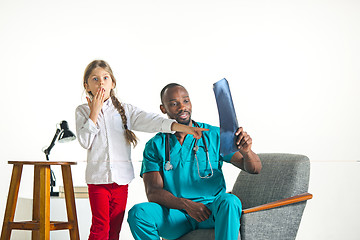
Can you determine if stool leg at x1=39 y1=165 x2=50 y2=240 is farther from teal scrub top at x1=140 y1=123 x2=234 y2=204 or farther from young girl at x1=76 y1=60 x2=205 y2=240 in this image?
teal scrub top at x1=140 y1=123 x2=234 y2=204

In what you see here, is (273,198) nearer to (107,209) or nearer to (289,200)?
→ (289,200)

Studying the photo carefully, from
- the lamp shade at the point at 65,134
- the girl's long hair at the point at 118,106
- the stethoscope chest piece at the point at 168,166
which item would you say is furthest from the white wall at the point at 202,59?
the stethoscope chest piece at the point at 168,166

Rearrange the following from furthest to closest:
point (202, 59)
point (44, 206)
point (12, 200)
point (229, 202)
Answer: point (202, 59) < point (12, 200) < point (44, 206) < point (229, 202)

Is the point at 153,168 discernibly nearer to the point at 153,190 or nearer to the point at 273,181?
the point at 153,190

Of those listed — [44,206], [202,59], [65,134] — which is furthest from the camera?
[202,59]

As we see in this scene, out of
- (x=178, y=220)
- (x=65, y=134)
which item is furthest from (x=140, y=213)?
(x=65, y=134)

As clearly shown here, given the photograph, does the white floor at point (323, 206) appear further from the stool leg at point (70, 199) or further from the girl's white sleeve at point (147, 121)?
the girl's white sleeve at point (147, 121)

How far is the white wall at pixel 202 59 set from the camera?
11.0 ft

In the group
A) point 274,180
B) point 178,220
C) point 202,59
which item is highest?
point 202,59

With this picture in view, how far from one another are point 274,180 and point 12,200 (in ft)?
3.05

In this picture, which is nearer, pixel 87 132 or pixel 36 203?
pixel 87 132

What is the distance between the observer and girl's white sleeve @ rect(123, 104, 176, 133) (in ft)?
5.21

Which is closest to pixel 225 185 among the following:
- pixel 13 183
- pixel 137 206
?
pixel 137 206

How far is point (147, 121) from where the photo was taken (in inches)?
64.2
